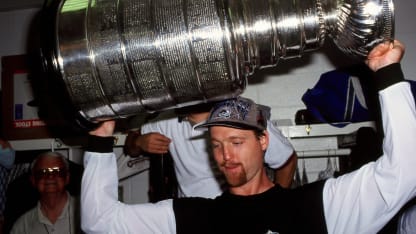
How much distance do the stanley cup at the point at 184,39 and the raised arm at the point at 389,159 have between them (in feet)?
0.18

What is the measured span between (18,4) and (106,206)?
1604mm

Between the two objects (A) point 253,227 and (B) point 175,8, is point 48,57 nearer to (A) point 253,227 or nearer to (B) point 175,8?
(B) point 175,8

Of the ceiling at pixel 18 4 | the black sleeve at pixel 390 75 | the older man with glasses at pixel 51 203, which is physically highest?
the ceiling at pixel 18 4

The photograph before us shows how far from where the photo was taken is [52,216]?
1.91 metres

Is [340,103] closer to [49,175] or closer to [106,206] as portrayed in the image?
[106,206]

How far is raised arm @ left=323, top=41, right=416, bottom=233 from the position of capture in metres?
0.78

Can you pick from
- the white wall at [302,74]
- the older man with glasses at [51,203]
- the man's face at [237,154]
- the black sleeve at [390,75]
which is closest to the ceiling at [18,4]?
the older man with glasses at [51,203]

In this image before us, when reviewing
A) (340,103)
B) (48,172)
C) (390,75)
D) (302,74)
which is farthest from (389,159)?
(48,172)

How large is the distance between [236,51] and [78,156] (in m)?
1.47

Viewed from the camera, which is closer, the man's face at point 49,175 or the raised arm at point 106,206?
the raised arm at point 106,206

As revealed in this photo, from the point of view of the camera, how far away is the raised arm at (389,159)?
0.78 meters

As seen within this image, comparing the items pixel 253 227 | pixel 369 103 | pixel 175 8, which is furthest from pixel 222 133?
pixel 369 103

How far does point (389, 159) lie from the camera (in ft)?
2.62

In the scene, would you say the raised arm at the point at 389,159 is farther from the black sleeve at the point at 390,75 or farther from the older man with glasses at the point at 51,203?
the older man with glasses at the point at 51,203
